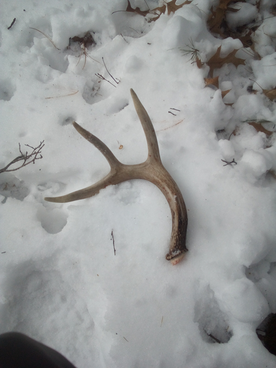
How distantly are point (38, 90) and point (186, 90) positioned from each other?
3.94ft

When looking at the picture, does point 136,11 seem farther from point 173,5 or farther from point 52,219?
point 52,219

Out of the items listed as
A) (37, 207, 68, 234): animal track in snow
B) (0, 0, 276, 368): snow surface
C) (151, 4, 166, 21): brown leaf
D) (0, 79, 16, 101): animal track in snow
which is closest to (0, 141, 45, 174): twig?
(0, 0, 276, 368): snow surface

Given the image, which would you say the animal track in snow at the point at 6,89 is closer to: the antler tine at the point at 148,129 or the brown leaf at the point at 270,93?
the antler tine at the point at 148,129

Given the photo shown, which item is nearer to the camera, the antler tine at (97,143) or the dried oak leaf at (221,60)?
the antler tine at (97,143)

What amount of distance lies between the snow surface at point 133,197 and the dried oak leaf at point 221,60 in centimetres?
6

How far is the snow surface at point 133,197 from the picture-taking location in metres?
1.42

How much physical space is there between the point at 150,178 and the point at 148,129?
329mm

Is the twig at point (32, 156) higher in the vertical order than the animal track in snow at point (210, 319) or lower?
higher

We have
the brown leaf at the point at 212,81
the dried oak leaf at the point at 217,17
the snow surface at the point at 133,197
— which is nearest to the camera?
the snow surface at the point at 133,197

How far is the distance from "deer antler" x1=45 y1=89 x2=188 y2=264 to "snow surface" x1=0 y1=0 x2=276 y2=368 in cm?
10

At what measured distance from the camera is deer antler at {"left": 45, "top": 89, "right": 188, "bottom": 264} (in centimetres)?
144

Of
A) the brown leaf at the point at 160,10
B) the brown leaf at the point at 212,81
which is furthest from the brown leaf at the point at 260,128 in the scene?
the brown leaf at the point at 160,10

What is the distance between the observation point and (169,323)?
1.40m

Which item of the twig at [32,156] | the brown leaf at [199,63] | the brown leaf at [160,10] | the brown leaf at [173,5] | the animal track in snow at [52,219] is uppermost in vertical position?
the brown leaf at [173,5]
